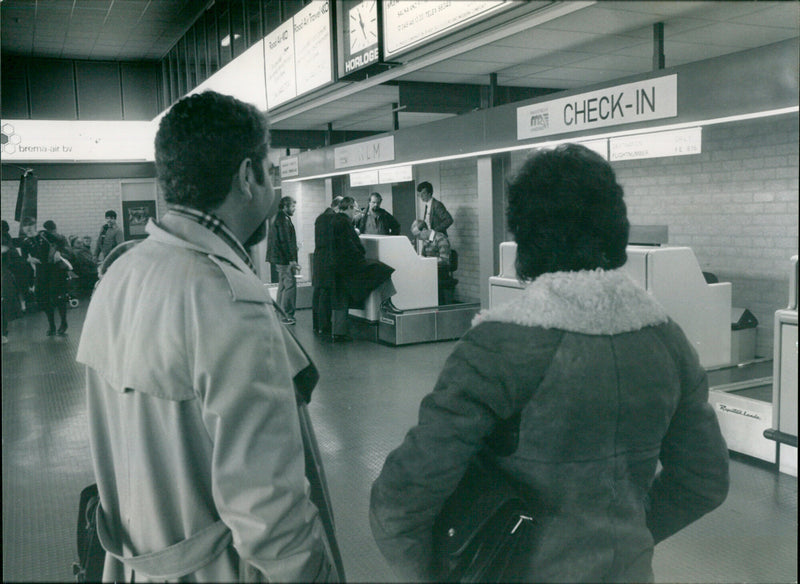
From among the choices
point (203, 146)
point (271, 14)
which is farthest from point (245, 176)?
point (271, 14)

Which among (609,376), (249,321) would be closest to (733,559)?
(609,376)

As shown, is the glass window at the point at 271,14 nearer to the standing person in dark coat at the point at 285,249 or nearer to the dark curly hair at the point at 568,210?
the standing person in dark coat at the point at 285,249

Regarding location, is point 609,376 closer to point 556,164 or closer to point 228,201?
point 556,164

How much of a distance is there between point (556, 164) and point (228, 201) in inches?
24.2

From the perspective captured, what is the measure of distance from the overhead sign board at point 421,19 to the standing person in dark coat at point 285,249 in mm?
5245

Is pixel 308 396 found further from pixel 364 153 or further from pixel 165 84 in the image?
pixel 165 84

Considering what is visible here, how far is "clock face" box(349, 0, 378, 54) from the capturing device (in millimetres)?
4191

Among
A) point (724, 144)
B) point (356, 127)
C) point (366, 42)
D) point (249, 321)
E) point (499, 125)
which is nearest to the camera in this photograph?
point (249, 321)

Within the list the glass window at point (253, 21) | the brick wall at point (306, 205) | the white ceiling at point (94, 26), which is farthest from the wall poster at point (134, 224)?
the brick wall at point (306, 205)

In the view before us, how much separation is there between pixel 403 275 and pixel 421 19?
16.5ft

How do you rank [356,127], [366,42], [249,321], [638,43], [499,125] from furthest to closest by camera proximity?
[356,127] → [499,125] → [638,43] → [366,42] → [249,321]

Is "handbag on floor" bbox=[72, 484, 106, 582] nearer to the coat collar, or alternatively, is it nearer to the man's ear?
the coat collar

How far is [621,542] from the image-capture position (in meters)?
1.33

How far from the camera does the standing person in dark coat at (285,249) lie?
9.06 meters
